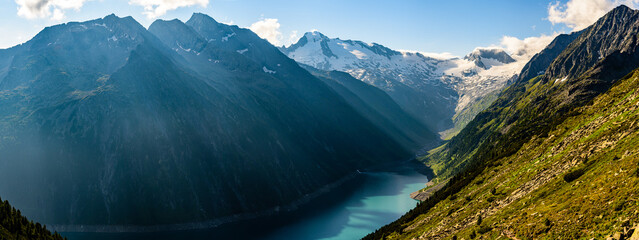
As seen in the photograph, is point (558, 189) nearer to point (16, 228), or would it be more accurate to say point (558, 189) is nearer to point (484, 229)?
point (484, 229)

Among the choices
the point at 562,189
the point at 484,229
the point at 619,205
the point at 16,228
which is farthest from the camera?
the point at 16,228

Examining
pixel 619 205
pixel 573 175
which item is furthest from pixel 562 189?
pixel 619 205

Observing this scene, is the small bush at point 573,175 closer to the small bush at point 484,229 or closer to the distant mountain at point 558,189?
the distant mountain at point 558,189

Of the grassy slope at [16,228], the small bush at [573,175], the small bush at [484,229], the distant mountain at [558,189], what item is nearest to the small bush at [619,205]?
the distant mountain at [558,189]

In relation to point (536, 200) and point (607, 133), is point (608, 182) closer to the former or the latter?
point (536, 200)

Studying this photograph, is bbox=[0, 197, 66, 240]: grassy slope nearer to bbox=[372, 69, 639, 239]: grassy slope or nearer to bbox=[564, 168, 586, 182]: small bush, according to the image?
bbox=[372, 69, 639, 239]: grassy slope

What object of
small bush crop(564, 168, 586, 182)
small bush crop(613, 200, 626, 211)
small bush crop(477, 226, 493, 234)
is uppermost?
small bush crop(613, 200, 626, 211)

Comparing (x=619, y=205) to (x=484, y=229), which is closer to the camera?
(x=619, y=205)

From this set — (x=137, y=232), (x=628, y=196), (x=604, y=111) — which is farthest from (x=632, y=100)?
(x=137, y=232)

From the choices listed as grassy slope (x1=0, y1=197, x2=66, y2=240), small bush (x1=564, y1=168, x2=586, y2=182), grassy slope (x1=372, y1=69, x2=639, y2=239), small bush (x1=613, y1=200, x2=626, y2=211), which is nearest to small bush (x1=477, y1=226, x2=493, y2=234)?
grassy slope (x1=372, y1=69, x2=639, y2=239)
